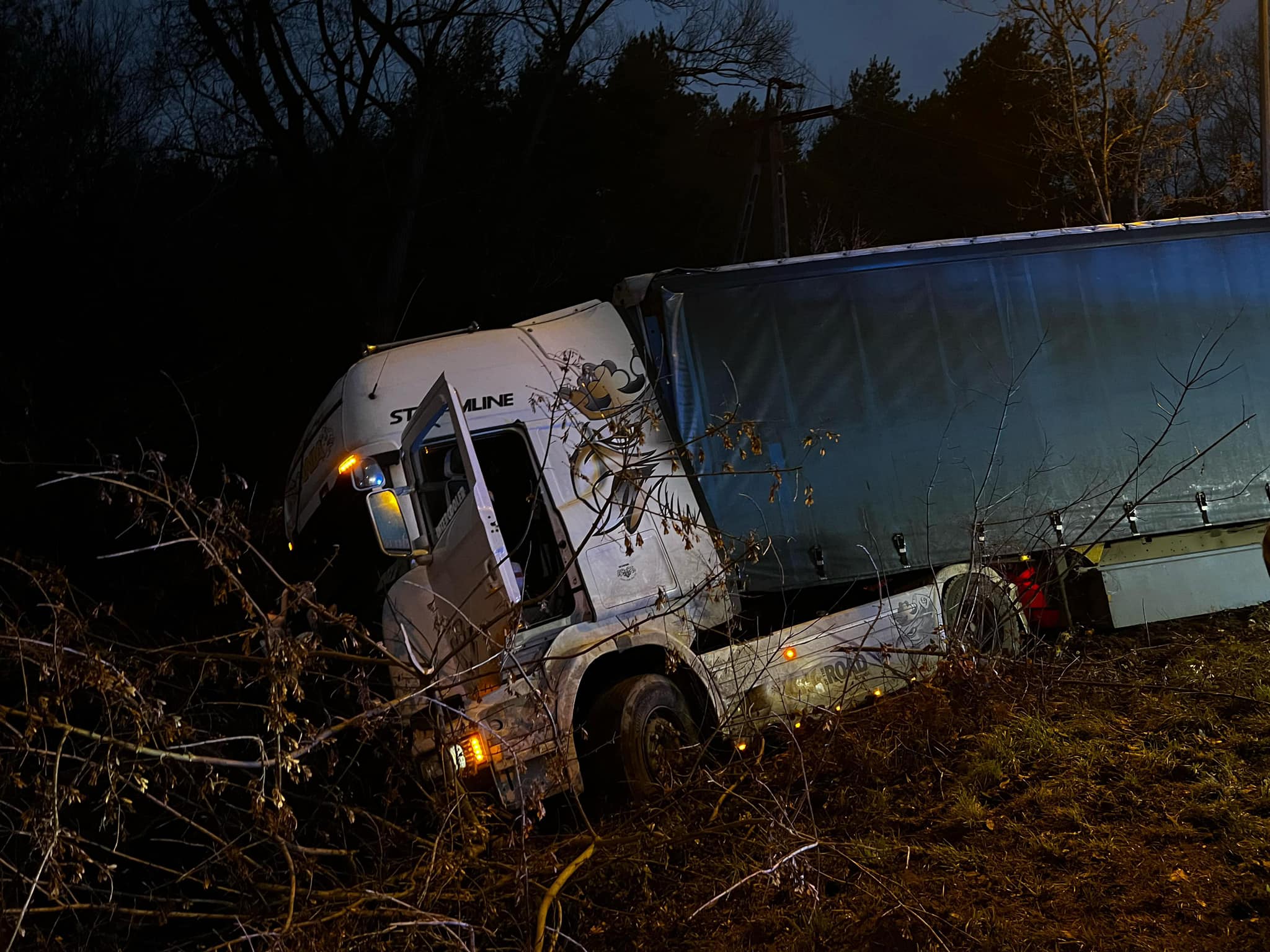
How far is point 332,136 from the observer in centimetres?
1709

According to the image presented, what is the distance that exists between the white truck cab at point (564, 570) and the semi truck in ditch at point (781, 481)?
22mm

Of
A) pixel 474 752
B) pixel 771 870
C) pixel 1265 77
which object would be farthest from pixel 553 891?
pixel 1265 77

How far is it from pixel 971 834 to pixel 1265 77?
14.2 meters

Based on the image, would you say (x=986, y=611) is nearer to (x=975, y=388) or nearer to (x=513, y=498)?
(x=975, y=388)

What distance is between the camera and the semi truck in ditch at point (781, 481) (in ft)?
18.7

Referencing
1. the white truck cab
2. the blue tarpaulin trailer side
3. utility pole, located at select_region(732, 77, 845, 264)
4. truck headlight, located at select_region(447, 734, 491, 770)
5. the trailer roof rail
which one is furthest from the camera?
utility pole, located at select_region(732, 77, 845, 264)

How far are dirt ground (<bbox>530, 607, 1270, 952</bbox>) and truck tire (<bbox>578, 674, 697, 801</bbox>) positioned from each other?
1.01 feet

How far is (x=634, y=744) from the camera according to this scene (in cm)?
569

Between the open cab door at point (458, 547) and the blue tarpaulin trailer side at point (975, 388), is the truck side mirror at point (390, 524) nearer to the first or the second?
the open cab door at point (458, 547)

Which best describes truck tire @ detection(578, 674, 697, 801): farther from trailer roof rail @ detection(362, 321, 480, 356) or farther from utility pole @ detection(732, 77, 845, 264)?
utility pole @ detection(732, 77, 845, 264)

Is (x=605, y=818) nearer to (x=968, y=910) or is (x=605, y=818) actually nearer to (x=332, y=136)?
(x=968, y=910)

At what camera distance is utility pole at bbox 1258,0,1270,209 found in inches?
583

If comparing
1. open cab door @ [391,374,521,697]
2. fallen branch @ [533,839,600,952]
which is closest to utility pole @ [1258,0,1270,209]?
open cab door @ [391,374,521,697]

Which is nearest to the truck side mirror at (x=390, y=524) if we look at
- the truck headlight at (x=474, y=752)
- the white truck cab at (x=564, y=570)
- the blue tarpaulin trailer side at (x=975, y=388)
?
the white truck cab at (x=564, y=570)
